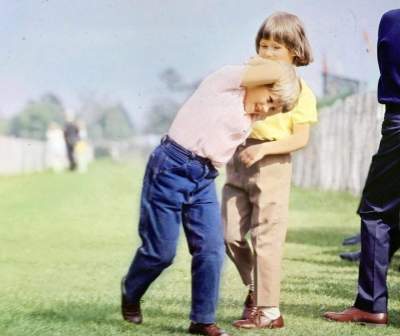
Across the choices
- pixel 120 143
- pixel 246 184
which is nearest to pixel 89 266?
pixel 246 184

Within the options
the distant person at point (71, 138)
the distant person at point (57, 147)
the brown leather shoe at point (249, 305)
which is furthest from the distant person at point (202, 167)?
the distant person at point (57, 147)

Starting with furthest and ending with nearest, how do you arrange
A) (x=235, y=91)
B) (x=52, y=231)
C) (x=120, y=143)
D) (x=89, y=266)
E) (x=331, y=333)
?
(x=120, y=143)
(x=52, y=231)
(x=89, y=266)
(x=331, y=333)
(x=235, y=91)

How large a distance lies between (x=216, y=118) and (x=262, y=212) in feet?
2.10

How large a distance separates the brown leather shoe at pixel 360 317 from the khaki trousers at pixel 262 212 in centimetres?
30

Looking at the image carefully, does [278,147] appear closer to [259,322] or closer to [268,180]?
[268,180]

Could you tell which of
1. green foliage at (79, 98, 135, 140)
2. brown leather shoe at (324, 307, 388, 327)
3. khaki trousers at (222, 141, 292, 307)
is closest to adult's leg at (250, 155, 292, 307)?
khaki trousers at (222, 141, 292, 307)

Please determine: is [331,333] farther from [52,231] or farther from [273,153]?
[52,231]

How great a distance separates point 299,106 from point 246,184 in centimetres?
39

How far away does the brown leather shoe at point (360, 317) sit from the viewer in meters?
4.78

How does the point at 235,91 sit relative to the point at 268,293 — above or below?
above

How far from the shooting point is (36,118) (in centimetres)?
4728

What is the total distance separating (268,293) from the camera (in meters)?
4.71

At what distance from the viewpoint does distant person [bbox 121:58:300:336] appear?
4238 millimetres

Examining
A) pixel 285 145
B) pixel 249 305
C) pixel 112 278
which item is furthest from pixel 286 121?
pixel 112 278
